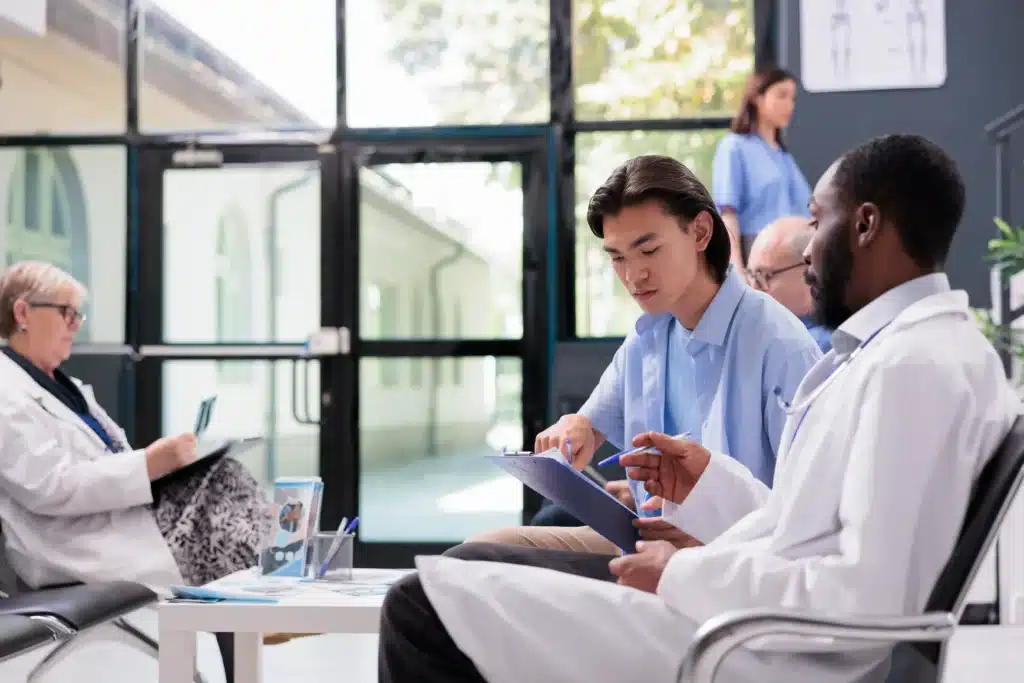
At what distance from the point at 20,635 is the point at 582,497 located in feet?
4.32

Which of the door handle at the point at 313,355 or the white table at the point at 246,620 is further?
the door handle at the point at 313,355

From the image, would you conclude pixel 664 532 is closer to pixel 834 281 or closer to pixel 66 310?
pixel 834 281

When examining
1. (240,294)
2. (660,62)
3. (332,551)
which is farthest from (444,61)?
(332,551)

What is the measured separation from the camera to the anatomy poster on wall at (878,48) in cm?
540

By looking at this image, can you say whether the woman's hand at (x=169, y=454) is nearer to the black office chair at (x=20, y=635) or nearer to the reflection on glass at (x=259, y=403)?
the black office chair at (x=20, y=635)

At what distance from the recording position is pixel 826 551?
1306mm

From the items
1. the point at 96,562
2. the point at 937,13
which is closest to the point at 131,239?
the point at 96,562

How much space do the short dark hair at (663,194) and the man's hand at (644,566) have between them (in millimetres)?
839

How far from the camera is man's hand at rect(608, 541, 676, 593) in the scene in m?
1.44

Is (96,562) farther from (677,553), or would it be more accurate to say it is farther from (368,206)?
(368,206)

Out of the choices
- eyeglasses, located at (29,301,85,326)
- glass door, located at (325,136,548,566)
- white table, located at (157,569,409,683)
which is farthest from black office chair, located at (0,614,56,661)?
glass door, located at (325,136,548,566)

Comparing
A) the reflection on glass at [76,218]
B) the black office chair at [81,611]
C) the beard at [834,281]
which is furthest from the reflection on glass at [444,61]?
the beard at [834,281]

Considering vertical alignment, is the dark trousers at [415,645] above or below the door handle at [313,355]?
below

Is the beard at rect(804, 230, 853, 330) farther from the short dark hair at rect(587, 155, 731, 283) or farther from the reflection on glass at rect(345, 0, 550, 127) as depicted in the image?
the reflection on glass at rect(345, 0, 550, 127)
